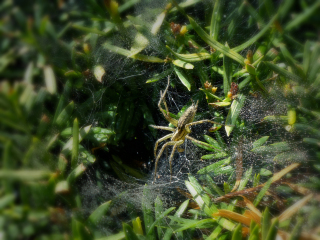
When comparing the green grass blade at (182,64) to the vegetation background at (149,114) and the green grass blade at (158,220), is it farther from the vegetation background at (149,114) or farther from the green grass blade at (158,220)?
the green grass blade at (158,220)

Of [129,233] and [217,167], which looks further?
[217,167]

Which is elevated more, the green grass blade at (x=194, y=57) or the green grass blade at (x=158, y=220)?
the green grass blade at (x=194, y=57)

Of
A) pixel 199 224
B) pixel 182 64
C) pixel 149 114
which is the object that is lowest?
pixel 199 224

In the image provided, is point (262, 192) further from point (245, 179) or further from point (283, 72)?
point (283, 72)

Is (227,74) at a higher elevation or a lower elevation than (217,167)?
Answer: higher

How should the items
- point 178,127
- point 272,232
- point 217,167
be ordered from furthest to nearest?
point 178,127, point 217,167, point 272,232

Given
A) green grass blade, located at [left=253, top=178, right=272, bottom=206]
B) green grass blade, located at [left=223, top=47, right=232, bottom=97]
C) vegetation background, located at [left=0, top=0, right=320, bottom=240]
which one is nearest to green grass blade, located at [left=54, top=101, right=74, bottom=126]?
vegetation background, located at [left=0, top=0, right=320, bottom=240]

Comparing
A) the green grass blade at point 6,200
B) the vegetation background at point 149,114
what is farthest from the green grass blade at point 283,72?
the green grass blade at point 6,200

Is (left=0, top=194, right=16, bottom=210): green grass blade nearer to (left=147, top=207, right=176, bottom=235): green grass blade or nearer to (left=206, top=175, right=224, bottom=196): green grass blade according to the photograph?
(left=147, top=207, right=176, bottom=235): green grass blade

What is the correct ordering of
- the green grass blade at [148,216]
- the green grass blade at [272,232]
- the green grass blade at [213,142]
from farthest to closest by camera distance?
the green grass blade at [213,142]
the green grass blade at [148,216]
the green grass blade at [272,232]

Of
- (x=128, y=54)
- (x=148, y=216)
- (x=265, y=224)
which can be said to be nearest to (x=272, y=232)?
(x=265, y=224)
